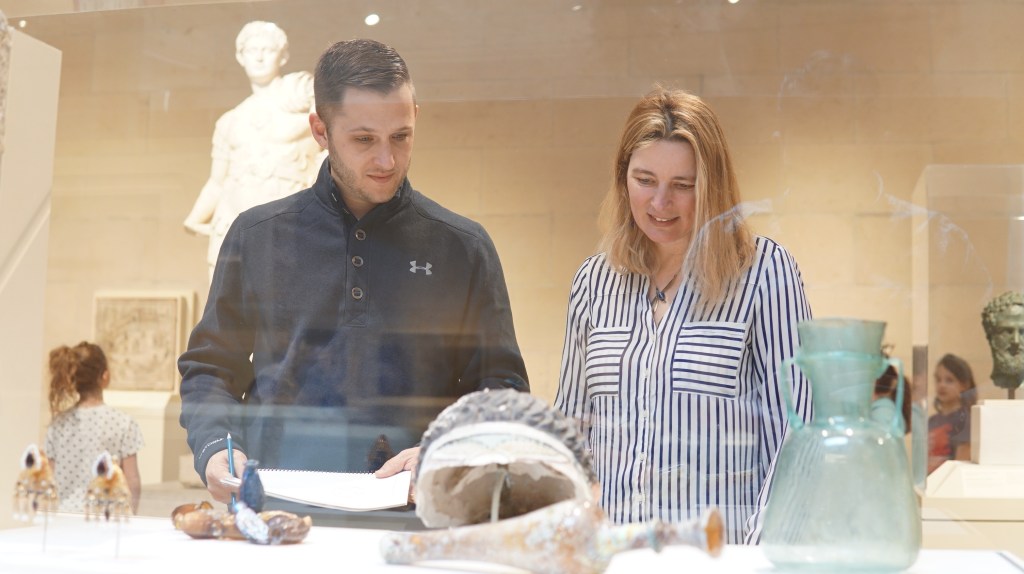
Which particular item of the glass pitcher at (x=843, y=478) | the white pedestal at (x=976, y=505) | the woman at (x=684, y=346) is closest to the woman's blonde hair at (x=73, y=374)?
the woman at (x=684, y=346)

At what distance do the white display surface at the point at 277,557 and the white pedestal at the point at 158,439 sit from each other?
0.73 meters

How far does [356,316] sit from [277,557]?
82 cm

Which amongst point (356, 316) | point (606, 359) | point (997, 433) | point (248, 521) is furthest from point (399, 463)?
point (997, 433)

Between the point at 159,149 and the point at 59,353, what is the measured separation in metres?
0.67

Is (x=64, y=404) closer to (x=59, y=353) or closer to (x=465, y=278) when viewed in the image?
(x=59, y=353)

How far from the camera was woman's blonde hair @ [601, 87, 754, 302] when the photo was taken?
201cm

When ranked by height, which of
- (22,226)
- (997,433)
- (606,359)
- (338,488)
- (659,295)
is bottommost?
(338,488)

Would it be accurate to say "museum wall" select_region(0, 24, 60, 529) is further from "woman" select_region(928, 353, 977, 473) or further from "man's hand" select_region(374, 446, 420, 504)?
"woman" select_region(928, 353, 977, 473)

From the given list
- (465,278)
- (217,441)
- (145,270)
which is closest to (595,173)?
(465,278)

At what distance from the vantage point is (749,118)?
7.70 ft

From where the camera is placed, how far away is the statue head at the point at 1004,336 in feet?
7.29

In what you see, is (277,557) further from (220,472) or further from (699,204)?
(699,204)

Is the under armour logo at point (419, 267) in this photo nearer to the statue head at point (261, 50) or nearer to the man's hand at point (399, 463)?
the man's hand at point (399, 463)

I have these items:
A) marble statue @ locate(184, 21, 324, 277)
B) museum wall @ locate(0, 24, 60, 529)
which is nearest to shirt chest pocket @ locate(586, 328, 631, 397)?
marble statue @ locate(184, 21, 324, 277)
